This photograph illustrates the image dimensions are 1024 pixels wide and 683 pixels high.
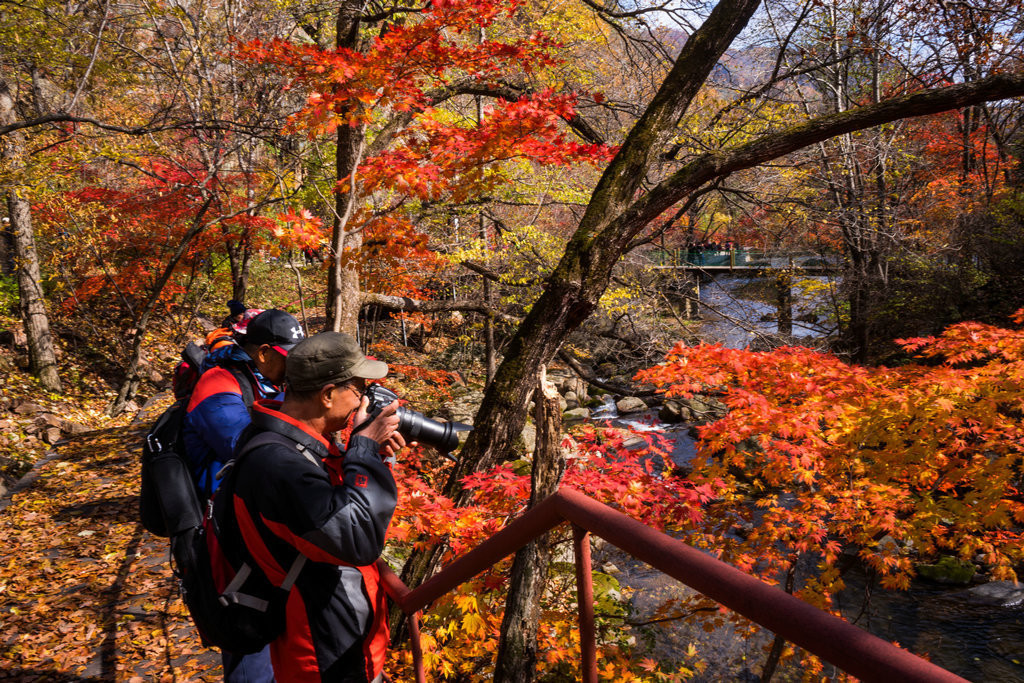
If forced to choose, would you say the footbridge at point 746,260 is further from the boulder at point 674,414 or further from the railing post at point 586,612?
the railing post at point 586,612

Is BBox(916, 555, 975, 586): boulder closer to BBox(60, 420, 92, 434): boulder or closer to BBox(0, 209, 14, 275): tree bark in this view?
BBox(60, 420, 92, 434): boulder

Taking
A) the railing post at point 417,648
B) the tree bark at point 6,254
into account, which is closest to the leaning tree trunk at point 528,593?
the railing post at point 417,648

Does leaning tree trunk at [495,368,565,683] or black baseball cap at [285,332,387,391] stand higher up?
black baseball cap at [285,332,387,391]

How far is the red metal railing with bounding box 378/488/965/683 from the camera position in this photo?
0.74 m

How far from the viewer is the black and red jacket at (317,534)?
1550 millimetres

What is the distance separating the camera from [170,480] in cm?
260

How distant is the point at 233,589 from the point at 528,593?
1.53m

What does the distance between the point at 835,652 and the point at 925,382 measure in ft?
15.9

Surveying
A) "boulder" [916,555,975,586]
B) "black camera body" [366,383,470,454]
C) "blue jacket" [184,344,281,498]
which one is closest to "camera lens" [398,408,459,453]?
"black camera body" [366,383,470,454]

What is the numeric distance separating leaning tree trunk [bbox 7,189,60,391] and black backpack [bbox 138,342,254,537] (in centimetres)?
946

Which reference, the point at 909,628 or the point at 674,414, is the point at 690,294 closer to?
the point at 674,414

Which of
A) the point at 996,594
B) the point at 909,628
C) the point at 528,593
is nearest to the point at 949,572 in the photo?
the point at 996,594

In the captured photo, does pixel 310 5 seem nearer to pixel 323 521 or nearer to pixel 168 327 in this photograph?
pixel 323 521

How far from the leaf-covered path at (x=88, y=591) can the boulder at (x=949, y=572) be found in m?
7.79
